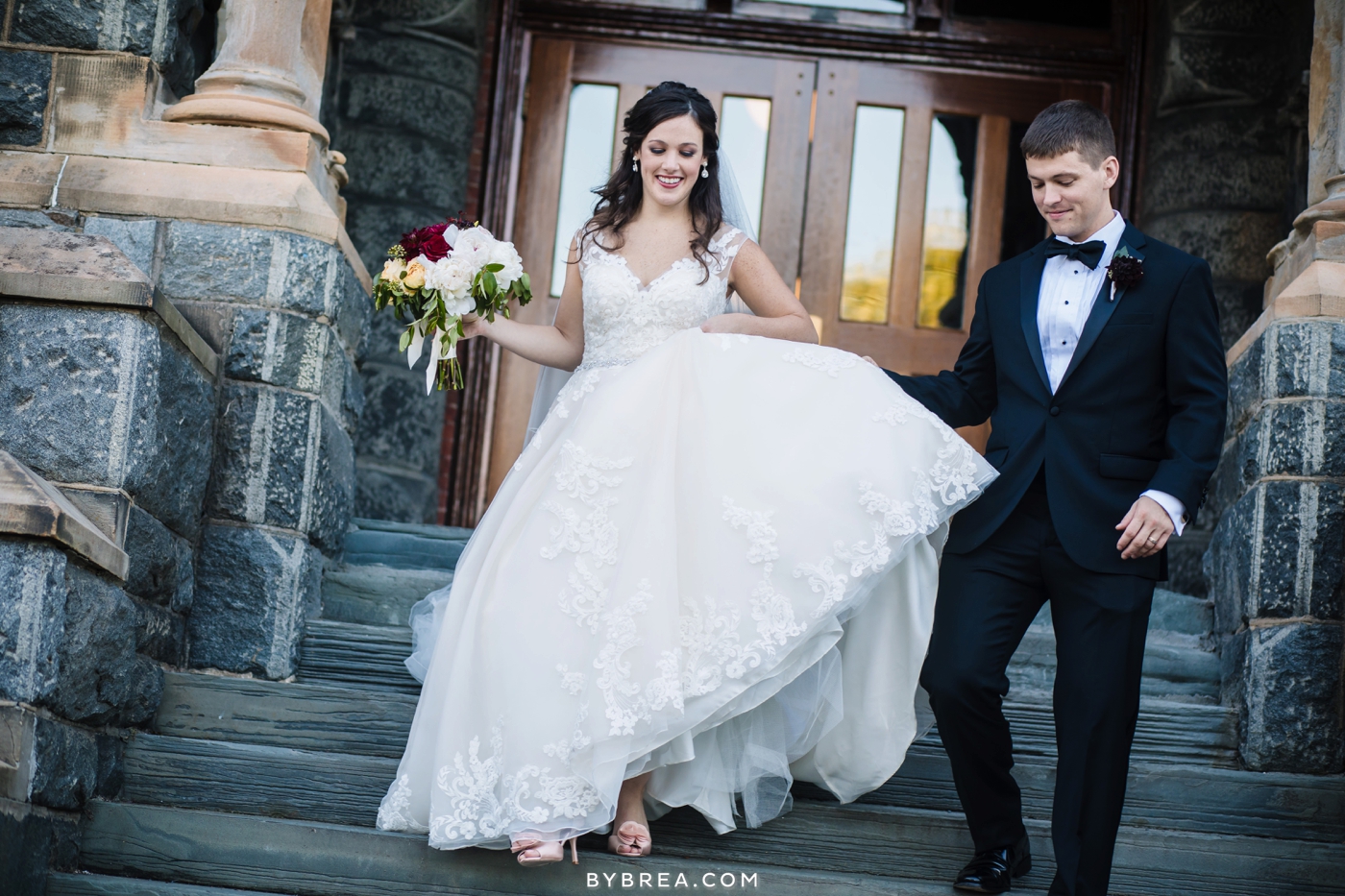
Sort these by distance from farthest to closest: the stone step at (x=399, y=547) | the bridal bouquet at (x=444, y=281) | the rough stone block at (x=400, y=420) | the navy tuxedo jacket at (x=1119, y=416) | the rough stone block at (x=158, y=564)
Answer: the rough stone block at (x=400, y=420)
the stone step at (x=399, y=547)
the bridal bouquet at (x=444, y=281)
the rough stone block at (x=158, y=564)
the navy tuxedo jacket at (x=1119, y=416)

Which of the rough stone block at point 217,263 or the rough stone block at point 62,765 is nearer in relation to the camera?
the rough stone block at point 62,765

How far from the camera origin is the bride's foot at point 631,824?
2.91 m

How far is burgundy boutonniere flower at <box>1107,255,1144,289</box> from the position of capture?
114 inches

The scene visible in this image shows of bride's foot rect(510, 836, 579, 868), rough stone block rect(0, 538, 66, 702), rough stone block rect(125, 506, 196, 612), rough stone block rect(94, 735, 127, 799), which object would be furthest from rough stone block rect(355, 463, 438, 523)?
Result: bride's foot rect(510, 836, 579, 868)

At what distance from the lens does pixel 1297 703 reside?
Answer: 11.6 feet

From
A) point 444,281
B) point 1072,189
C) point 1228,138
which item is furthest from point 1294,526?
point 1228,138

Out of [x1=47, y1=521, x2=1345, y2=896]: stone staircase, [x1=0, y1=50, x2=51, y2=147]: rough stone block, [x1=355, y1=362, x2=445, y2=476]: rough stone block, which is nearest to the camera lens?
[x1=47, y1=521, x2=1345, y2=896]: stone staircase

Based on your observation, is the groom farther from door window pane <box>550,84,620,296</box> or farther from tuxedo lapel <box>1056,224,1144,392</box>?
door window pane <box>550,84,620,296</box>

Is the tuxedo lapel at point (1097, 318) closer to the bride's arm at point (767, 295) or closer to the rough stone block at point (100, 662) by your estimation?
the bride's arm at point (767, 295)

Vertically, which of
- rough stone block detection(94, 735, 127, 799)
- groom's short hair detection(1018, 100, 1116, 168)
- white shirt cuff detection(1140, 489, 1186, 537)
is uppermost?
groom's short hair detection(1018, 100, 1116, 168)

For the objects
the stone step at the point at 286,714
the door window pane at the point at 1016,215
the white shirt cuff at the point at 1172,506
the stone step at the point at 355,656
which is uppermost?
the door window pane at the point at 1016,215

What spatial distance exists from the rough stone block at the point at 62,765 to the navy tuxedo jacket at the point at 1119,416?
2061mm

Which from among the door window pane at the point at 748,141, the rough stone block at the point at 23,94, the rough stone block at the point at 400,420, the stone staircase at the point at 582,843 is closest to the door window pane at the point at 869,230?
the door window pane at the point at 748,141

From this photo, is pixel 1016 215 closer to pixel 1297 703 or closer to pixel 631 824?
pixel 1297 703
